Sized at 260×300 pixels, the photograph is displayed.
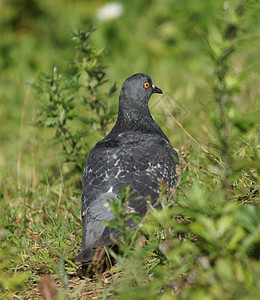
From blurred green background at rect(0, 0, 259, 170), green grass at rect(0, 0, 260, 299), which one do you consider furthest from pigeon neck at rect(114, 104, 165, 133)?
blurred green background at rect(0, 0, 259, 170)

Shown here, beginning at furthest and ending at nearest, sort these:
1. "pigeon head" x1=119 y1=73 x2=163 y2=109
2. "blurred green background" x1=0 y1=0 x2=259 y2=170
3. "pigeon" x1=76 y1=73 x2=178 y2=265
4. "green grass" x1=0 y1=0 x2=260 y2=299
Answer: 1. "blurred green background" x1=0 y1=0 x2=259 y2=170
2. "pigeon head" x1=119 y1=73 x2=163 y2=109
3. "pigeon" x1=76 y1=73 x2=178 y2=265
4. "green grass" x1=0 y1=0 x2=260 y2=299

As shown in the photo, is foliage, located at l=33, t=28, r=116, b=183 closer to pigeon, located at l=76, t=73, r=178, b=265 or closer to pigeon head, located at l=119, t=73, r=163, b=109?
pigeon head, located at l=119, t=73, r=163, b=109

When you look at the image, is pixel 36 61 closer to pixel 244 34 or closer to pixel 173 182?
pixel 173 182

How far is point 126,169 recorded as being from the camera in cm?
383

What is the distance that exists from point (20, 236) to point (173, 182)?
151 centimetres

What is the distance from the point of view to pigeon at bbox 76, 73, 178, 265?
3.42 metres

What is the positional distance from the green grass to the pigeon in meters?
0.19

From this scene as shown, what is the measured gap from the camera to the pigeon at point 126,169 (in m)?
3.42

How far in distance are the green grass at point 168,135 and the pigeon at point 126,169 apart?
191 millimetres

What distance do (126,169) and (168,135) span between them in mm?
1497

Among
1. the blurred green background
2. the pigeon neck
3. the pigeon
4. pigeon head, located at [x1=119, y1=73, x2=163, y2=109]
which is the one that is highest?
the blurred green background

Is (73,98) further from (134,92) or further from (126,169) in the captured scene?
(126,169)

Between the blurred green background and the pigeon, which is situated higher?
the blurred green background

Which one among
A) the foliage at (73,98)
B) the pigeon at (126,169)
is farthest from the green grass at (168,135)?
the pigeon at (126,169)
